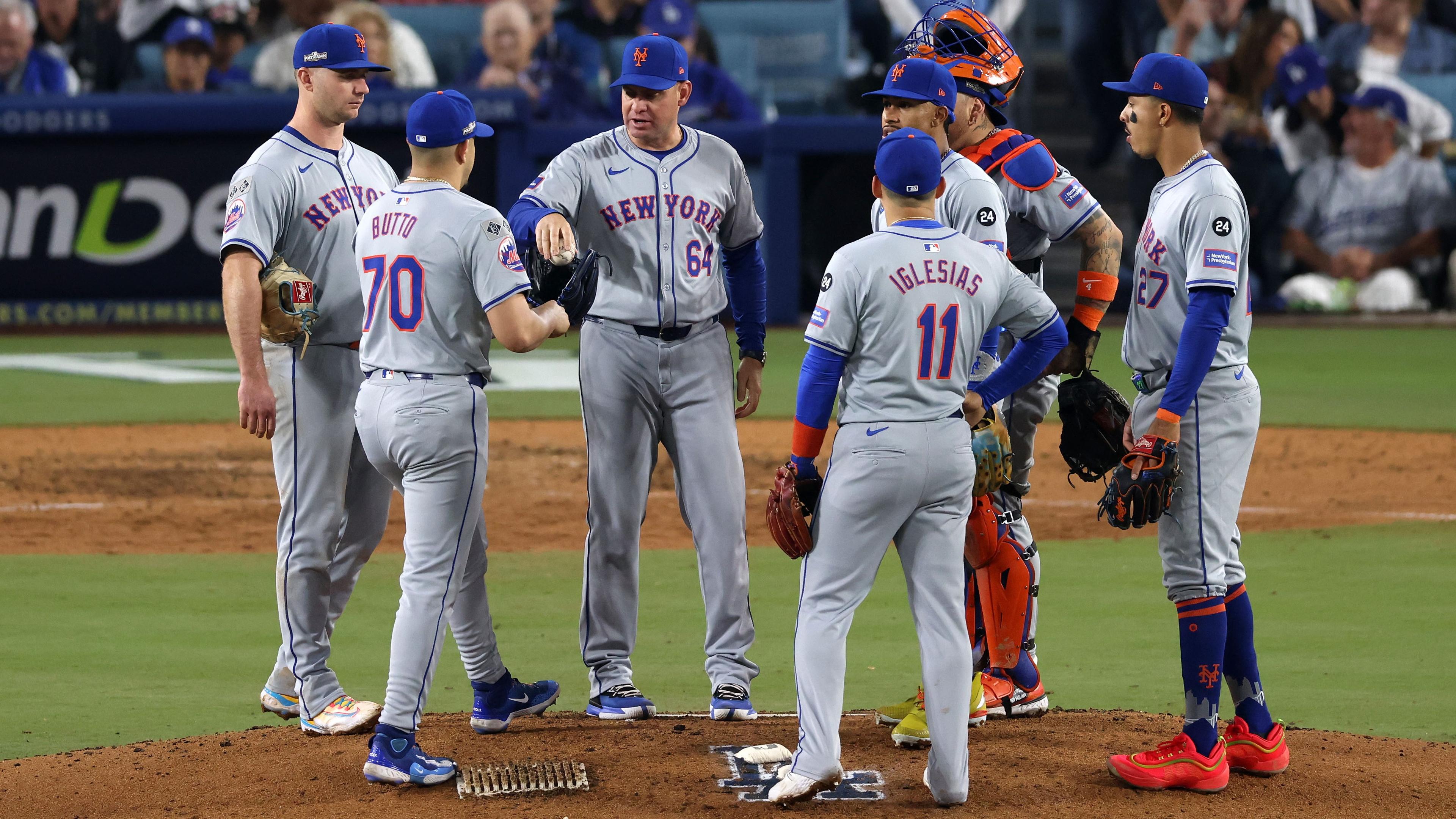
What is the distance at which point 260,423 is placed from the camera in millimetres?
4758

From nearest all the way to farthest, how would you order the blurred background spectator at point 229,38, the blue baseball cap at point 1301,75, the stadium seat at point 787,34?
the blurred background spectator at point 229,38 → the blue baseball cap at point 1301,75 → the stadium seat at point 787,34

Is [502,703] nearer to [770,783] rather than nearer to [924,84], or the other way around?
[770,783]

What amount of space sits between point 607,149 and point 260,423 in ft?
4.49

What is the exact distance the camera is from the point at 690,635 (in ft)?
20.9

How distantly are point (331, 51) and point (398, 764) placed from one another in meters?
2.08

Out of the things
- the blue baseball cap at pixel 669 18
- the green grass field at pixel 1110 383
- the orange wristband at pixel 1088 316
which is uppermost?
the blue baseball cap at pixel 669 18

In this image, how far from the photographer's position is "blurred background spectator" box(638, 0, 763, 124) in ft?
57.6

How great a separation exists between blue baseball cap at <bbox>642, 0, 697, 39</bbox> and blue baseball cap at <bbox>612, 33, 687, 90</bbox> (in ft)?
44.1

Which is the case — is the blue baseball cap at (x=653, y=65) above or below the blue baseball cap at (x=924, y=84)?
above

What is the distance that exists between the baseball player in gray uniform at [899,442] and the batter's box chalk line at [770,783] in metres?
0.10

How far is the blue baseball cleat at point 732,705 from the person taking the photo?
497 cm

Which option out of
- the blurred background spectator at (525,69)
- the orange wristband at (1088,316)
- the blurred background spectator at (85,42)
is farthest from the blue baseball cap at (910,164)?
the blurred background spectator at (85,42)

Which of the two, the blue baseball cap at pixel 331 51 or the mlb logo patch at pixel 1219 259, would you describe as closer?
the mlb logo patch at pixel 1219 259

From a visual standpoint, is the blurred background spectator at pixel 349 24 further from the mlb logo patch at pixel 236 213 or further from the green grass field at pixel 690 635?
the mlb logo patch at pixel 236 213
